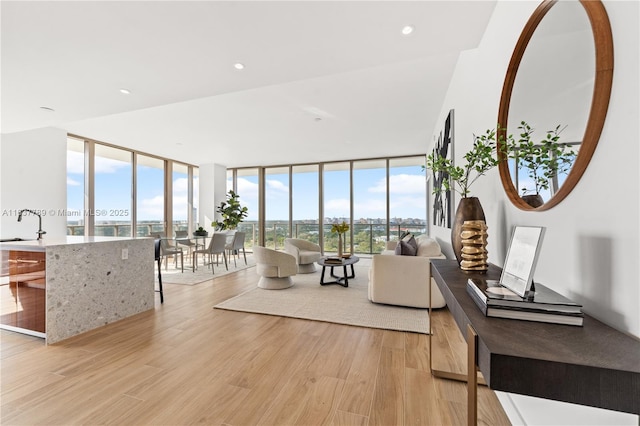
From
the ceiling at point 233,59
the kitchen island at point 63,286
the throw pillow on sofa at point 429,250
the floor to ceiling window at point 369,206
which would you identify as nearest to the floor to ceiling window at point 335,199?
the floor to ceiling window at point 369,206

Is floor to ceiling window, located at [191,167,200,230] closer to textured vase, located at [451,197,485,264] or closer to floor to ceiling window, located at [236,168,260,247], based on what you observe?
floor to ceiling window, located at [236,168,260,247]

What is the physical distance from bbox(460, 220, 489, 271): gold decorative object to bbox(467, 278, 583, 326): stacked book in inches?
21.6

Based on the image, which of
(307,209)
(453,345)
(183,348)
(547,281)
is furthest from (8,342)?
(307,209)

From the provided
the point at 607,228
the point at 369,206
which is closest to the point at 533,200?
the point at 607,228

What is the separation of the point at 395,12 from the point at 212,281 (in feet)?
15.1

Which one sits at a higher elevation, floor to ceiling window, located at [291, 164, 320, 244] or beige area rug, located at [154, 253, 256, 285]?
floor to ceiling window, located at [291, 164, 320, 244]

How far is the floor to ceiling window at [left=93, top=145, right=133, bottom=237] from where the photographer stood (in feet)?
19.7

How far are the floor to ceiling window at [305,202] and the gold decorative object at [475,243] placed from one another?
6.67 metres

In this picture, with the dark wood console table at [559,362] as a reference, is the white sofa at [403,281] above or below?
below

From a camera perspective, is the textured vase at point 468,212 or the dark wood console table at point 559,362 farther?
the textured vase at point 468,212

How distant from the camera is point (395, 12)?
5.97ft

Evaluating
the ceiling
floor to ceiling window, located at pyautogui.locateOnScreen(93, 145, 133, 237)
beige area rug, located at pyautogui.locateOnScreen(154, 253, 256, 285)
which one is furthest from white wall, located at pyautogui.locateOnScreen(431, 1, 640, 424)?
floor to ceiling window, located at pyautogui.locateOnScreen(93, 145, 133, 237)

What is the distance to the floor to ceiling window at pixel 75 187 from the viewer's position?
17.9 ft

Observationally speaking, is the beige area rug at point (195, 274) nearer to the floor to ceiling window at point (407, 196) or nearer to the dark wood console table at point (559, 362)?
the floor to ceiling window at point (407, 196)
